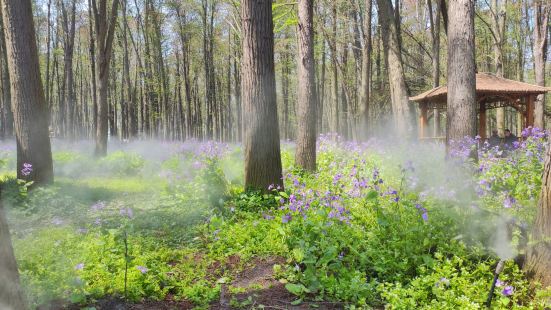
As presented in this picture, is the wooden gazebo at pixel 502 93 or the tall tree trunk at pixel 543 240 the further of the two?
the wooden gazebo at pixel 502 93

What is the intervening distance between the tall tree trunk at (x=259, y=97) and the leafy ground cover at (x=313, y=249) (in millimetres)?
412

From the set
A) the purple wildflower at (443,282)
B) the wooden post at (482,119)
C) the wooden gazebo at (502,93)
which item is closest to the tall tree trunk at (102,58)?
the wooden gazebo at (502,93)

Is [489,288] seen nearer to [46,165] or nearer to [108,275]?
[108,275]

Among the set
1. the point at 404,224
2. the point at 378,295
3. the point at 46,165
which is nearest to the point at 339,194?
the point at 404,224

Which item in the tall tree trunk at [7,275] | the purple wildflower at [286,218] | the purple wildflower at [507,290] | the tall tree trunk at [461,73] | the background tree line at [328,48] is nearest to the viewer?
the tall tree trunk at [7,275]

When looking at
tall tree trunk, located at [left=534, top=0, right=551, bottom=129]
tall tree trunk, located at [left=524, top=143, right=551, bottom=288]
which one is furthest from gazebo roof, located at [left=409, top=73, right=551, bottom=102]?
tall tree trunk, located at [left=524, top=143, right=551, bottom=288]

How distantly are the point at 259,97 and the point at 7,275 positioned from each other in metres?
4.39

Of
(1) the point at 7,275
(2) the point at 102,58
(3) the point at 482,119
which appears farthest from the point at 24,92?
(3) the point at 482,119

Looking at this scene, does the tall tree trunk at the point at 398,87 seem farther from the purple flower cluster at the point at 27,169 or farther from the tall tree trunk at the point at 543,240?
the purple flower cluster at the point at 27,169

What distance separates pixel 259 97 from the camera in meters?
6.00

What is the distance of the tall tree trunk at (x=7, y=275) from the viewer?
2.05 metres

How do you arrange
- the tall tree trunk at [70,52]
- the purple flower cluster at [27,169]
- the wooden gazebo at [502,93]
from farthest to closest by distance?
the tall tree trunk at [70,52], the wooden gazebo at [502,93], the purple flower cluster at [27,169]

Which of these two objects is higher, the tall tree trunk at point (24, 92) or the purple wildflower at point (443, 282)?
the tall tree trunk at point (24, 92)

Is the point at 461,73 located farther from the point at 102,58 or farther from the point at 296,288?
the point at 102,58
